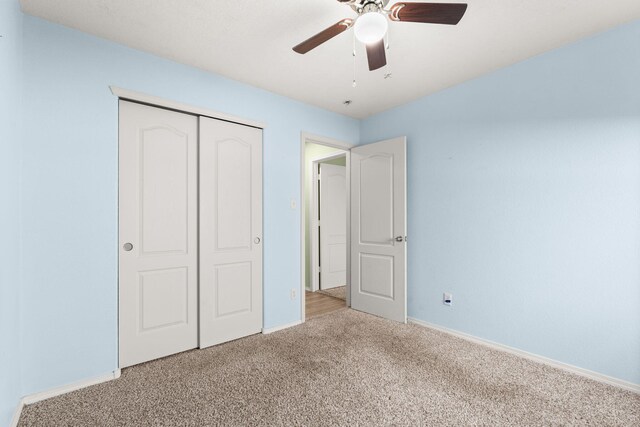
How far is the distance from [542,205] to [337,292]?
308 centimetres

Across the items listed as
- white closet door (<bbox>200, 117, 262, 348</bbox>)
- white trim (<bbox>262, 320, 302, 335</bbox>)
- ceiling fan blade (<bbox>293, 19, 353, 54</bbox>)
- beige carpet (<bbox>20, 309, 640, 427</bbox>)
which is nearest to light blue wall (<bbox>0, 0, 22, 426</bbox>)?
beige carpet (<bbox>20, 309, 640, 427</bbox>)

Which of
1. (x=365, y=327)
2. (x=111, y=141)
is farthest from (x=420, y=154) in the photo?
(x=111, y=141)

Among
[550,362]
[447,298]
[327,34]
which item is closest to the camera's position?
[327,34]

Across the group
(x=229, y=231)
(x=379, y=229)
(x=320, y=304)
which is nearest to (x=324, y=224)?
(x=320, y=304)

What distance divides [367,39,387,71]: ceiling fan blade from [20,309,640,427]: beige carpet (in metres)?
2.18

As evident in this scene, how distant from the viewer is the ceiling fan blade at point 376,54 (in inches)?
67.9

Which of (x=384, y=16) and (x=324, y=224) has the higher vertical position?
(x=384, y=16)

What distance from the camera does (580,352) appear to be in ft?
7.31

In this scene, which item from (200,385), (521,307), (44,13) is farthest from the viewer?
(521,307)

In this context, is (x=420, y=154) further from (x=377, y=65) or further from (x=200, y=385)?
(x=200, y=385)

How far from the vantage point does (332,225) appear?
196 inches

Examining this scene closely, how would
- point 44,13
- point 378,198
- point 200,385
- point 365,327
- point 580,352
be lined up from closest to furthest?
point 44,13
point 200,385
point 580,352
point 365,327
point 378,198

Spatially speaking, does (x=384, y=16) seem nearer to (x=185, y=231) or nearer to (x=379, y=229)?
(x=185, y=231)

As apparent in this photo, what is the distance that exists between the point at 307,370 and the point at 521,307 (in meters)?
1.90
